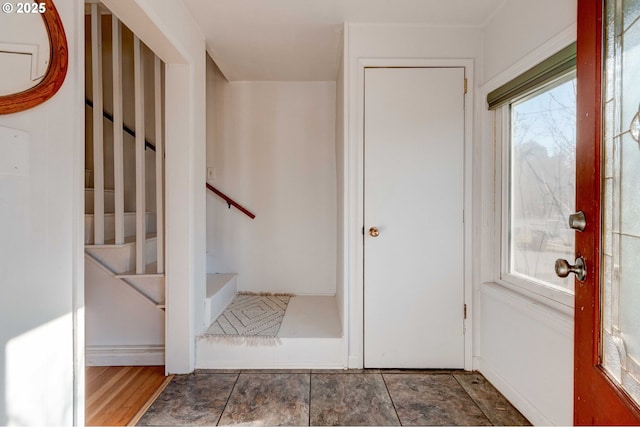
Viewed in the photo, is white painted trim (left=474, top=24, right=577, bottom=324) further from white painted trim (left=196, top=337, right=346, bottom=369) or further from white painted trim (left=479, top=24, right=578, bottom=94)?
white painted trim (left=196, top=337, right=346, bottom=369)


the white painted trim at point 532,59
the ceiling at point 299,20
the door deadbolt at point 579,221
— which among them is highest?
the ceiling at point 299,20

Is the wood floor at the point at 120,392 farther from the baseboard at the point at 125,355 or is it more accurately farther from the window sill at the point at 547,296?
the window sill at the point at 547,296

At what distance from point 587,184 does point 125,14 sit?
1872mm

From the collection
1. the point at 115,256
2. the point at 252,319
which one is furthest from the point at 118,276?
the point at 252,319

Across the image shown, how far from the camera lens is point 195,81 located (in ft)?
6.63

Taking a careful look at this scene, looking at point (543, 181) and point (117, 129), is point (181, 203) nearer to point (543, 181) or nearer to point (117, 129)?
point (117, 129)

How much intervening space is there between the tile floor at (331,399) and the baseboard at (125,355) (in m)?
0.28

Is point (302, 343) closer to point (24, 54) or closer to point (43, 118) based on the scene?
point (43, 118)

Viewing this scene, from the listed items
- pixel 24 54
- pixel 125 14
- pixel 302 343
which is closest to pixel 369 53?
pixel 125 14

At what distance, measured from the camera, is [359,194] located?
2023 millimetres

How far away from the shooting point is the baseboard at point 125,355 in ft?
6.84

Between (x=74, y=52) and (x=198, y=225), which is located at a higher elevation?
(x=74, y=52)

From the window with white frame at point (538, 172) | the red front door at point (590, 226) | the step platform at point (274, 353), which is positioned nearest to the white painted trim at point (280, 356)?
the step platform at point (274, 353)

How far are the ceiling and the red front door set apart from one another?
1052 mm
